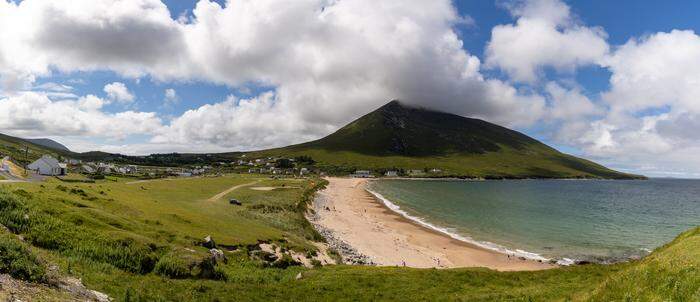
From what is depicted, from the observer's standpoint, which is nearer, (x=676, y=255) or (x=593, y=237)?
(x=676, y=255)

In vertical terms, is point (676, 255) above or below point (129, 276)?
above

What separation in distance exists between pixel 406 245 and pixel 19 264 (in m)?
52.8

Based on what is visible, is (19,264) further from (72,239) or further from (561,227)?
(561,227)

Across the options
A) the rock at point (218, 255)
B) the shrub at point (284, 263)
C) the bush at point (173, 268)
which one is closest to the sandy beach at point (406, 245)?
the shrub at point (284, 263)

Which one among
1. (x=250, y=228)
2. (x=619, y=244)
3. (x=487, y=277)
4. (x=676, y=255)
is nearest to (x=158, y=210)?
(x=250, y=228)

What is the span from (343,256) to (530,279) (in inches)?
908

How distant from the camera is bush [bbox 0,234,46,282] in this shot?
14.3m

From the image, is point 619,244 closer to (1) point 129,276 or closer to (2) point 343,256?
(2) point 343,256

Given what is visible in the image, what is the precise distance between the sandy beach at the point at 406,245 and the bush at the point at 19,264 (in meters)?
36.2

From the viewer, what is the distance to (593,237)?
7356 cm

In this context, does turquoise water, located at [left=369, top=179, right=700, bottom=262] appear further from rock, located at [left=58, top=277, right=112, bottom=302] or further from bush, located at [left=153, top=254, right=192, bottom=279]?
rock, located at [left=58, top=277, right=112, bottom=302]

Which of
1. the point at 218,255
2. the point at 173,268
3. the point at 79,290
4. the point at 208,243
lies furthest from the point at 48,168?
the point at 79,290

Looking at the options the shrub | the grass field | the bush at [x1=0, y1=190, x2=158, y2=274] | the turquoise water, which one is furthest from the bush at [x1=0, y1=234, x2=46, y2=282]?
the turquoise water

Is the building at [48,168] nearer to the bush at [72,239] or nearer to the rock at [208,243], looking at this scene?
the rock at [208,243]
